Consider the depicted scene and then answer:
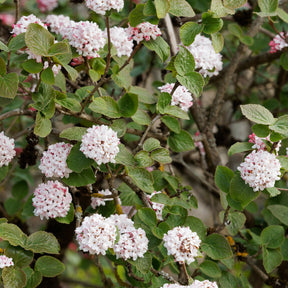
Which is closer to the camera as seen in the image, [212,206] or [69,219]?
[69,219]

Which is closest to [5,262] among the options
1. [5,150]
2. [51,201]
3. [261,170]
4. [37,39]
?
[51,201]

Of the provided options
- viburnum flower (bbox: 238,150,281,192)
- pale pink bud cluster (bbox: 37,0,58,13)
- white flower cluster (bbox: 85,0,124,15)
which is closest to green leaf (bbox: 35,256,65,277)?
viburnum flower (bbox: 238,150,281,192)

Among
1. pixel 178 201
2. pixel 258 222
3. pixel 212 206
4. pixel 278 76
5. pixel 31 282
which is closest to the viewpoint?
pixel 31 282

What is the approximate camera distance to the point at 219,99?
1.78m

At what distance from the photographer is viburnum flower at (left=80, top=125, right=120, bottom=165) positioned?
95 cm

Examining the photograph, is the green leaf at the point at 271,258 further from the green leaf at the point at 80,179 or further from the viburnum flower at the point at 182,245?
the green leaf at the point at 80,179

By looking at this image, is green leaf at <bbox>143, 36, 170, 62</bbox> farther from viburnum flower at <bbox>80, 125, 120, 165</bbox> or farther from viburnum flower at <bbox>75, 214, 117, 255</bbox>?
viburnum flower at <bbox>75, 214, 117, 255</bbox>

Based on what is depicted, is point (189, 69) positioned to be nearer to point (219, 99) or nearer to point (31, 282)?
point (31, 282)

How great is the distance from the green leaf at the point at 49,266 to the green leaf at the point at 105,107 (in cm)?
37

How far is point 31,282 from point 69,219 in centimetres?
17

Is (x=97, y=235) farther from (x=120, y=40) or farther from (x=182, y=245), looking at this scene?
(x=120, y=40)

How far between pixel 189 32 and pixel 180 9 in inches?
2.4

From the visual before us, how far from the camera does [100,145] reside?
3.09 ft

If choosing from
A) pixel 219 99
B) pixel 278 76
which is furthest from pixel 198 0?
pixel 278 76
